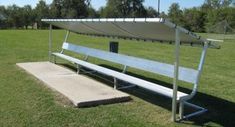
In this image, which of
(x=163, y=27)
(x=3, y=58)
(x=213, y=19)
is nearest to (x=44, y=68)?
(x=3, y=58)

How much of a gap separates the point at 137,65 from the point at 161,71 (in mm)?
943

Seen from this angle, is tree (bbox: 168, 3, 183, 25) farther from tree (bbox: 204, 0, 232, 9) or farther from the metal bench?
the metal bench

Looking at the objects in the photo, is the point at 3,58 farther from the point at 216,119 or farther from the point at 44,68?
the point at 216,119

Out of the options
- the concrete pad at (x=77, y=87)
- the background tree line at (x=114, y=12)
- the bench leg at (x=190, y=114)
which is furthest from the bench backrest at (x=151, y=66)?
the background tree line at (x=114, y=12)

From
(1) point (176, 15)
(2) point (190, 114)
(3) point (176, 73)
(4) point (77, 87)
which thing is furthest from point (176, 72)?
(1) point (176, 15)

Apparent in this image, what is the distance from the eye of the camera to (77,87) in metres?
7.38

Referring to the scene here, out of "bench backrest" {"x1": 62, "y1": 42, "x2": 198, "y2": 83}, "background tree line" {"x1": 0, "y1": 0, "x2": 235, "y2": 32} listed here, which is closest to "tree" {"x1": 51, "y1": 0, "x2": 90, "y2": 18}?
"background tree line" {"x1": 0, "y1": 0, "x2": 235, "y2": 32}

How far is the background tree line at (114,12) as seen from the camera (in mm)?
55469

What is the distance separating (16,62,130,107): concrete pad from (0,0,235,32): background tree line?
44.0 metres

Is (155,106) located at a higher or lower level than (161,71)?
lower

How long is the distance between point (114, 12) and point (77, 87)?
79137mm

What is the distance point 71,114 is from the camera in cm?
569

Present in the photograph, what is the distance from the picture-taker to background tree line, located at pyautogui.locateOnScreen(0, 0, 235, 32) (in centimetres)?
5547

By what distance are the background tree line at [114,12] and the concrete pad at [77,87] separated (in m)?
44.0
